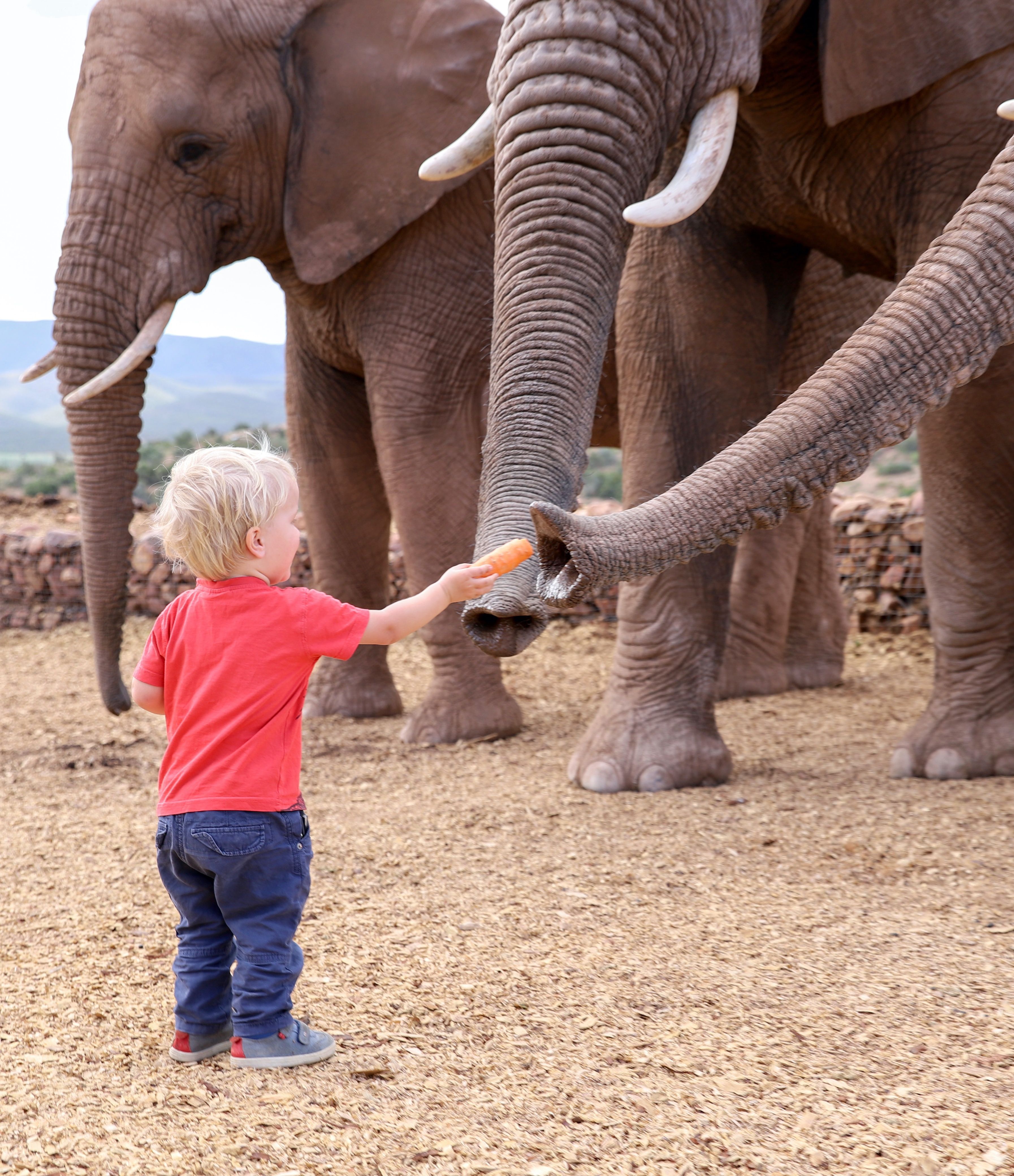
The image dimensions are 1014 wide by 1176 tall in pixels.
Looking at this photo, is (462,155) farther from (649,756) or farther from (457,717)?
(457,717)

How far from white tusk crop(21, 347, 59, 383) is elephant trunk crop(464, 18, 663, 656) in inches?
111

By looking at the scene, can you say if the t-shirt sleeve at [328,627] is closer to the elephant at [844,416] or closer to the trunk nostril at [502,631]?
the elephant at [844,416]

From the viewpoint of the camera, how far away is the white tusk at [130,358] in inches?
197

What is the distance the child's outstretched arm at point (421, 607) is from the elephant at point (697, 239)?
10.5 inches

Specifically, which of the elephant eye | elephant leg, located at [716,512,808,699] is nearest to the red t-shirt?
the elephant eye

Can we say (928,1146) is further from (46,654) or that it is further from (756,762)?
(46,654)

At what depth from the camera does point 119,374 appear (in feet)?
16.4

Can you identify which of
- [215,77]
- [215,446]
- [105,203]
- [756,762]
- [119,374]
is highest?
[215,77]

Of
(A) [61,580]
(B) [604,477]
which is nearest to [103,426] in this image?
(A) [61,580]

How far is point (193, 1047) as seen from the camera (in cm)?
233

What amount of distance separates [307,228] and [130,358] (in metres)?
0.87

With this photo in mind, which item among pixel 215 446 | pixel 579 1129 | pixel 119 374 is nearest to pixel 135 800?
pixel 119 374

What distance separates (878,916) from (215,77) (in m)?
3.93

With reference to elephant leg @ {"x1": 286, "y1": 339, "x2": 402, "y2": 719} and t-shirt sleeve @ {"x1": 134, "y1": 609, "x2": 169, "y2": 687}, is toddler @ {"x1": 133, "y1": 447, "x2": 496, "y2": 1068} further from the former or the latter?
elephant leg @ {"x1": 286, "y1": 339, "x2": 402, "y2": 719}
